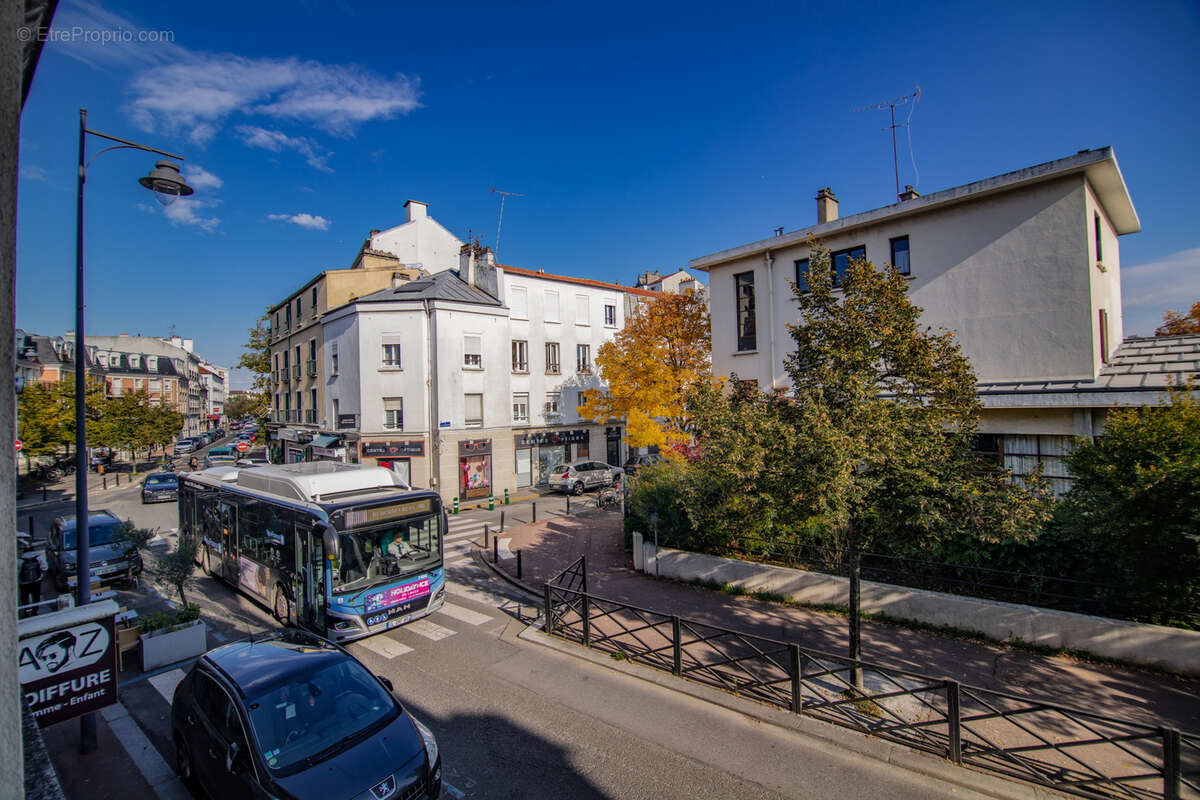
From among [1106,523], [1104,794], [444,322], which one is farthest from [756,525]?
[444,322]

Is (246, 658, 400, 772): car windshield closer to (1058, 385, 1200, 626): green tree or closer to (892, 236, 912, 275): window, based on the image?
(1058, 385, 1200, 626): green tree

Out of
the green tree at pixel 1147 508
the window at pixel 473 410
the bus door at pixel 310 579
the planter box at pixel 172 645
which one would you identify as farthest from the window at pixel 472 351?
the green tree at pixel 1147 508

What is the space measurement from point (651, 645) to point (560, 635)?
169 cm

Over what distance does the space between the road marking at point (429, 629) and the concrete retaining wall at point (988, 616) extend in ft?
17.8

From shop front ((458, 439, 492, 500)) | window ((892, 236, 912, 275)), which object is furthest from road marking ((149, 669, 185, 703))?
window ((892, 236, 912, 275))

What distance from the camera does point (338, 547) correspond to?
27.7 feet

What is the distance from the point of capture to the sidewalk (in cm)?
639

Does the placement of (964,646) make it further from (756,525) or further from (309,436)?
(309,436)

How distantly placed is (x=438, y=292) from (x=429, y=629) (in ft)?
58.9

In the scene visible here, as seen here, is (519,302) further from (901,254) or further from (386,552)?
(386,552)

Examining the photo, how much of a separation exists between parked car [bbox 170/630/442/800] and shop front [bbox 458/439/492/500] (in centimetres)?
1834

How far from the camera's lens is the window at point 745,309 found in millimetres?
17547

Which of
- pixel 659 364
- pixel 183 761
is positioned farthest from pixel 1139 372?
pixel 183 761

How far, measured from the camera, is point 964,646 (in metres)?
8.00
